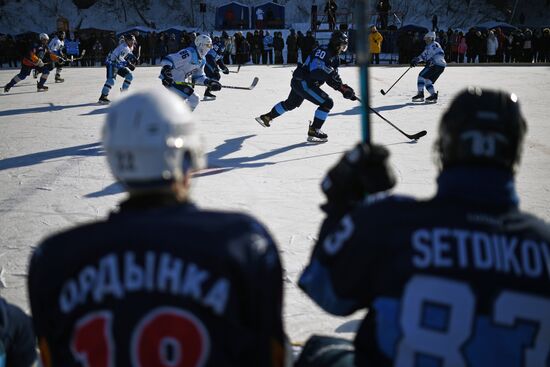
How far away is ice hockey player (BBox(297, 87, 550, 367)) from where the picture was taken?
1.25 m

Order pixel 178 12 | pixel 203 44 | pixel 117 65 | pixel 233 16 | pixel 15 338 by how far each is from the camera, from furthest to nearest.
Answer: pixel 178 12
pixel 233 16
pixel 117 65
pixel 203 44
pixel 15 338

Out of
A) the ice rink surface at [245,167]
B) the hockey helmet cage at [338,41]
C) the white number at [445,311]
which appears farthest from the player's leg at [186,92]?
the white number at [445,311]

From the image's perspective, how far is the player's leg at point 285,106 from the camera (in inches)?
300

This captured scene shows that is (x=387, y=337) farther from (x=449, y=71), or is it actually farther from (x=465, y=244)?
(x=449, y=71)

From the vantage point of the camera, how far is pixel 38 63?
41.7 feet

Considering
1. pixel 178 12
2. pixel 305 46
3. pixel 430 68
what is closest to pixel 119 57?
pixel 430 68

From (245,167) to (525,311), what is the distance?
4.64 metres

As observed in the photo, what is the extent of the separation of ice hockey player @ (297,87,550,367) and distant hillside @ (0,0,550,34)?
108 feet

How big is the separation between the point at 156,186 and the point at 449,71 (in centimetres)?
1783

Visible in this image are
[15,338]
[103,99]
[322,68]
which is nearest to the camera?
[15,338]

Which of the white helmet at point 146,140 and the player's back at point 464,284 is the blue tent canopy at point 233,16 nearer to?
the white helmet at point 146,140

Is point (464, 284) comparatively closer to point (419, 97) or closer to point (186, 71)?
point (186, 71)

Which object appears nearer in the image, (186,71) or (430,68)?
(186,71)

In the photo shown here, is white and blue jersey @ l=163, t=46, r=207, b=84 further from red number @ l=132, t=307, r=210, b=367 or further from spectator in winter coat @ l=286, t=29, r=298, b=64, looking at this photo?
spectator in winter coat @ l=286, t=29, r=298, b=64
